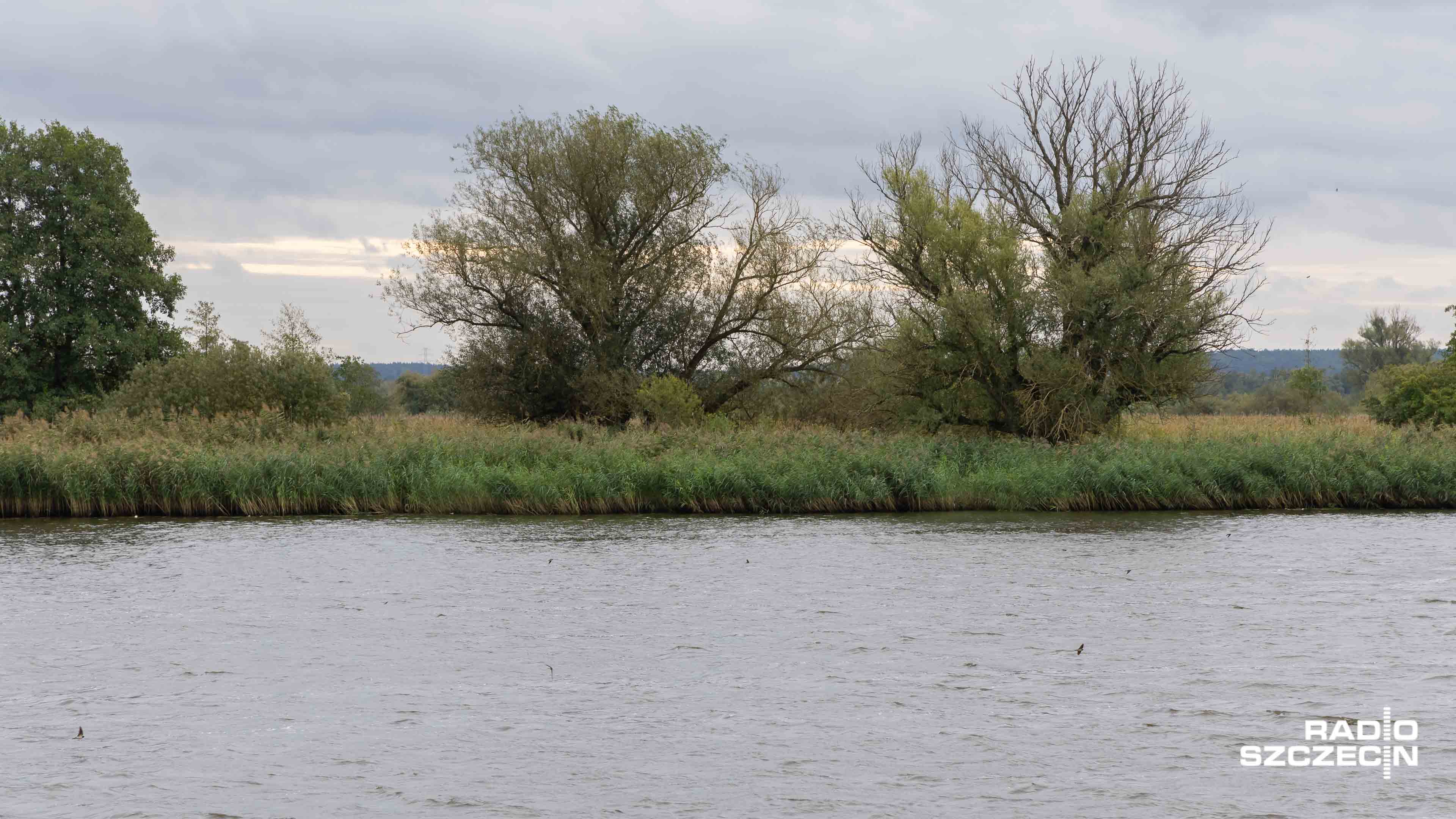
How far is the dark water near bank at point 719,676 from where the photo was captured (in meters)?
8.55

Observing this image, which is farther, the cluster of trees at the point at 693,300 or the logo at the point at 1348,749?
the cluster of trees at the point at 693,300

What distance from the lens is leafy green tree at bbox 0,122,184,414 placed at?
4212cm

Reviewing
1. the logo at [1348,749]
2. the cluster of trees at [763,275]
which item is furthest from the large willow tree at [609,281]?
the logo at [1348,749]

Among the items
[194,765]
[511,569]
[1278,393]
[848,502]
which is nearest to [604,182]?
[848,502]

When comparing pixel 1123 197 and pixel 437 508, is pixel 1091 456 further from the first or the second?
pixel 437 508

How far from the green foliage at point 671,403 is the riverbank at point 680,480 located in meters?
8.96

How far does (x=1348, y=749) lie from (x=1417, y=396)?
31129mm

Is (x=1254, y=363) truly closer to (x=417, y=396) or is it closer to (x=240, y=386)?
(x=240, y=386)

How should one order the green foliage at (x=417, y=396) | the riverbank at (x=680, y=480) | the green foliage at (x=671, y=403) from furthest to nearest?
the green foliage at (x=417, y=396)
the green foliage at (x=671, y=403)
the riverbank at (x=680, y=480)

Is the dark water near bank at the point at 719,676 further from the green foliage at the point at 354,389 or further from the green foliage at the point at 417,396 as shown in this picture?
the green foliage at the point at 417,396

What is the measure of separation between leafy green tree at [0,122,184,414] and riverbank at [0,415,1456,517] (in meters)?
17.2

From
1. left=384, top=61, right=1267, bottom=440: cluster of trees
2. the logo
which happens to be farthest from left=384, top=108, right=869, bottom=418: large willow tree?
the logo

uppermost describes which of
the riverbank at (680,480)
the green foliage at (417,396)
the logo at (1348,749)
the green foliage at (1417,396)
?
the green foliage at (417,396)

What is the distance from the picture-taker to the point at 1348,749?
927 cm
